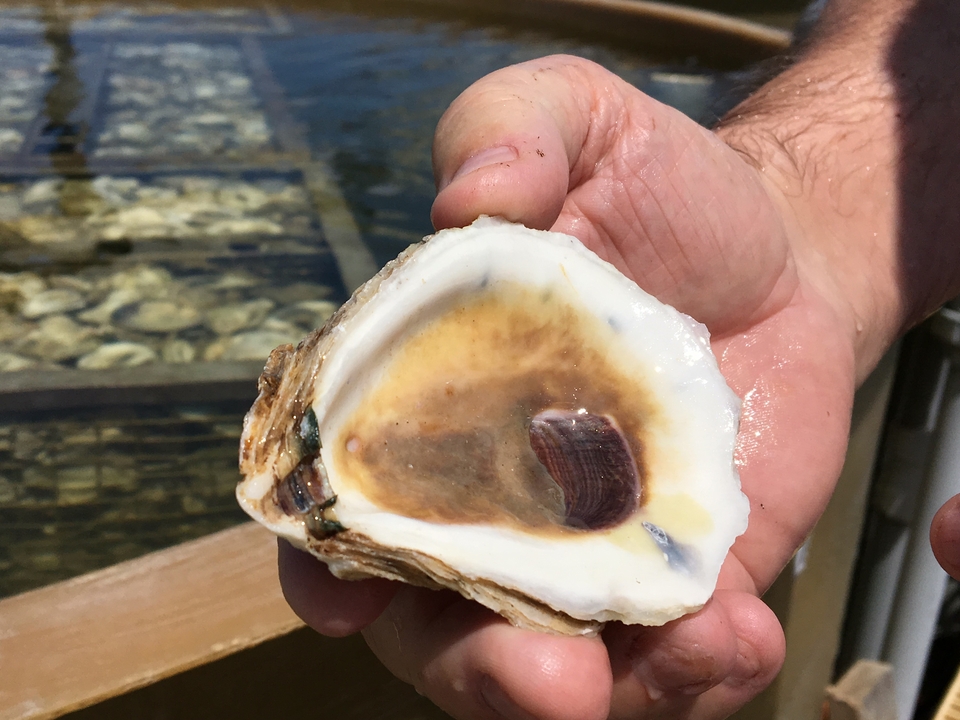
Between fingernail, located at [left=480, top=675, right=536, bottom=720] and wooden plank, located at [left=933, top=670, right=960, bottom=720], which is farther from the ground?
fingernail, located at [left=480, top=675, right=536, bottom=720]

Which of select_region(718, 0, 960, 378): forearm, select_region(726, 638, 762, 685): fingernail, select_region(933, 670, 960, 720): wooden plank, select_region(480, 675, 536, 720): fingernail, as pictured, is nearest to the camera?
select_region(480, 675, 536, 720): fingernail

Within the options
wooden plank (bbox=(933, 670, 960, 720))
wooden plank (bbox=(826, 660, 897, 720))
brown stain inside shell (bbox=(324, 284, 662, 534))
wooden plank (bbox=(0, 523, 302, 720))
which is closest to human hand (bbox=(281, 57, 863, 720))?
brown stain inside shell (bbox=(324, 284, 662, 534))

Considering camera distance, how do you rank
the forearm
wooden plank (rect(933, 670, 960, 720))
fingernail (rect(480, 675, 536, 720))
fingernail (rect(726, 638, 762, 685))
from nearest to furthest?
1. fingernail (rect(480, 675, 536, 720))
2. fingernail (rect(726, 638, 762, 685))
3. wooden plank (rect(933, 670, 960, 720))
4. the forearm

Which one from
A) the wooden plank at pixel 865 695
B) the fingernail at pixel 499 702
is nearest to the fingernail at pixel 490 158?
the fingernail at pixel 499 702

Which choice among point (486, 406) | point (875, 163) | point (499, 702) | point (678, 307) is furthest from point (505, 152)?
point (875, 163)

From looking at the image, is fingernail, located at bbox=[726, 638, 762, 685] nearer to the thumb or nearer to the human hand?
the human hand

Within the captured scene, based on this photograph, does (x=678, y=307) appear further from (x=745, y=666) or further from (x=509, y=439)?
(x=745, y=666)

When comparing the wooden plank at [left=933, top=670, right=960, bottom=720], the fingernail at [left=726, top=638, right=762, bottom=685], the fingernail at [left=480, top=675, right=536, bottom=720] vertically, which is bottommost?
the wooden plank at [left=933, top=670, right=960, bottom=720]

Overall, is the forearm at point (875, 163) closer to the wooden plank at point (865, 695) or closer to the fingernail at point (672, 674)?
the wooden plank at point (865, 695)
